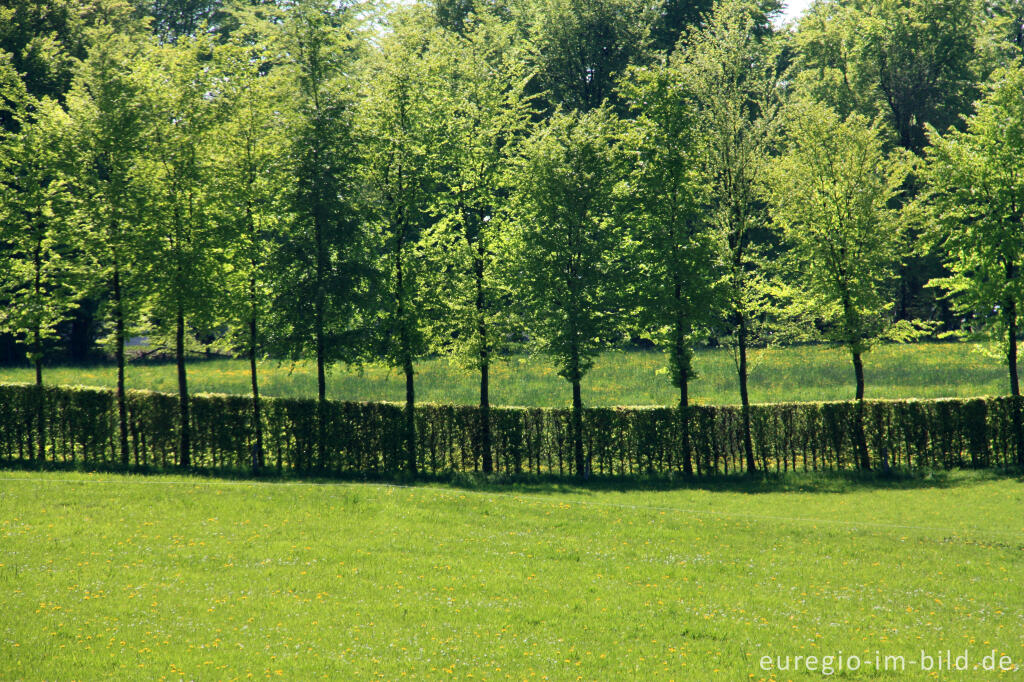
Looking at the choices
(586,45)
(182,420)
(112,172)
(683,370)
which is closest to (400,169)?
(112,172)

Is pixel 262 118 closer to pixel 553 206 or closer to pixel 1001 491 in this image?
pixel 553 206

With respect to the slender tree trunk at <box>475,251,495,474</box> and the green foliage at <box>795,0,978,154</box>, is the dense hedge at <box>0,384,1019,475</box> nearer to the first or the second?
the slender tree trunk at <box>475,251,495,474</box>

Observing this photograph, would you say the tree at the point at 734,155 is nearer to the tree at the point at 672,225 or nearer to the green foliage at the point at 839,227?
the tree at the point at 672,225

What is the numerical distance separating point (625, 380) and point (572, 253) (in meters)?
14.5

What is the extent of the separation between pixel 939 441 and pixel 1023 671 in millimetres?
20482

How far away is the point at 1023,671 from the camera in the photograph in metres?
11.9

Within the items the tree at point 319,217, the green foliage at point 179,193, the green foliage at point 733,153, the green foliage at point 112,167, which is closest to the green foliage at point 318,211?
the tree at point 319,217

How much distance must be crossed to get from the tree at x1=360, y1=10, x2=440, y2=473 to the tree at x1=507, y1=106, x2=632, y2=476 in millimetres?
3693

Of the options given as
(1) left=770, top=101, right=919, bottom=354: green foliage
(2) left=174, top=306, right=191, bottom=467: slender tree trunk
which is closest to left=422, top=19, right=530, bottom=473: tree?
(2) left=174, top=306, right=191, bottom=467: slender tree trunk

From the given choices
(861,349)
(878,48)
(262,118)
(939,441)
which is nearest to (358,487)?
(262,118)

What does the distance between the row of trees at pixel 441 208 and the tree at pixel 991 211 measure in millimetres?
106

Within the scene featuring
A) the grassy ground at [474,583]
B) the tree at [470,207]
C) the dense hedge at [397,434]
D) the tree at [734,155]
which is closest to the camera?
the grassy ground at [474,583]

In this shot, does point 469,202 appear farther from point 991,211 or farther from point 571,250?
point 991,211

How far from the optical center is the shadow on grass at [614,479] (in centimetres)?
2714
